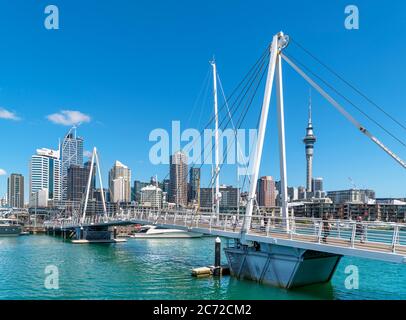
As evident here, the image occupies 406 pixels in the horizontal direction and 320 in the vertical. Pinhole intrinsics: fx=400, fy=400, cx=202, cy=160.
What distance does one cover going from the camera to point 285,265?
29.1 metres

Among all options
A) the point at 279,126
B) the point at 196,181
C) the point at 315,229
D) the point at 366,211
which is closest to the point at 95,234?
the point at 196,181

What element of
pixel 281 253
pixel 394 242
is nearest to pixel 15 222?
pixel 281 253

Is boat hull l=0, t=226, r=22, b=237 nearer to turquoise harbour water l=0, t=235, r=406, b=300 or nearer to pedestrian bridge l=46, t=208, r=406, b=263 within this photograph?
turquoise harbour water l=0, t=235, r=406, b=300

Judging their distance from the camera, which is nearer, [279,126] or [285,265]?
[285,265]

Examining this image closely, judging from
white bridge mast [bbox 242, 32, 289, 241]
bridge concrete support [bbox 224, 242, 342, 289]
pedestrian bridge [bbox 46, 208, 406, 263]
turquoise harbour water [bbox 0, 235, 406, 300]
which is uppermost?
white bridge mast [bbox 242, 32, 289, 241]

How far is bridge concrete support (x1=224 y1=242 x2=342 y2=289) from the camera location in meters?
28.4

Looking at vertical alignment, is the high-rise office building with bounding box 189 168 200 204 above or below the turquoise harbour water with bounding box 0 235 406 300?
above

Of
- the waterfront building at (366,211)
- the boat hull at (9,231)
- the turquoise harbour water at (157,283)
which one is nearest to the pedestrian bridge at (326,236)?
the turquoise harbour water at (157,283)

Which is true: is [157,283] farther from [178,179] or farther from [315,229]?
[178,179]

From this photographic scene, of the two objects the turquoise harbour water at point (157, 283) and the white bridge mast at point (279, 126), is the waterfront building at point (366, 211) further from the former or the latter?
the white bridge mast at point (279, 126)

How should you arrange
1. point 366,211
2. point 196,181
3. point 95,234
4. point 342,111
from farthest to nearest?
point 366,211, point 196,181, point 95,234, point 342,111

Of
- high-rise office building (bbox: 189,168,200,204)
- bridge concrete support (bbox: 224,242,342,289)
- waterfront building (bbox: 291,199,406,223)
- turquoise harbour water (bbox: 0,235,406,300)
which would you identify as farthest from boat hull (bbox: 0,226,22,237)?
waterfront building (bbox: 291,199,406,223)

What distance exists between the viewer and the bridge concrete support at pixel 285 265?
93.2 ft

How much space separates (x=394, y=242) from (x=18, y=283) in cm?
3000
